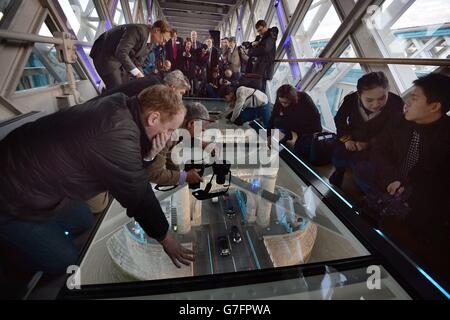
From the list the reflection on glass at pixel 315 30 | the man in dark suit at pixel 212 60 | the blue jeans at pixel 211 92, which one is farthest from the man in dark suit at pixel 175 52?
the reflection on glass at pixel 315 30

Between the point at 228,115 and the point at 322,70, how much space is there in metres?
1.57

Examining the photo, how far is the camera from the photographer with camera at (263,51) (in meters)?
3.75

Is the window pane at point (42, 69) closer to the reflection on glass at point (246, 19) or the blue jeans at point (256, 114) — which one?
the blue jeans at point (256, 114)

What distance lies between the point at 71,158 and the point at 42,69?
2474 mm

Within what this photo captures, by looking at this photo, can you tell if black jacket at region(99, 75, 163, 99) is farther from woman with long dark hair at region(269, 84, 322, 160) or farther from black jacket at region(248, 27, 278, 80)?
black jacket at region(248, 27, 278, 80)

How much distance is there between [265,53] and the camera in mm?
3855

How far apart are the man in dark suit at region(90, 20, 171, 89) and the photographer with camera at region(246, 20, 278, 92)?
198 centimetres

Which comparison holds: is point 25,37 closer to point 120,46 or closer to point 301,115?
point 120,46

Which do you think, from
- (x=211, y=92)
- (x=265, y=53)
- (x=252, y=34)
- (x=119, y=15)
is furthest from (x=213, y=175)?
(x=252, y=34)

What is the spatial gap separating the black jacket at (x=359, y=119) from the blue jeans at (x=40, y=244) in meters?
2.08

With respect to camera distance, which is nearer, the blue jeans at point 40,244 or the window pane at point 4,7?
the blue jeans at point 40,244

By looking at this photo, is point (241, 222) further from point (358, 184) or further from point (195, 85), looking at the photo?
point (195, 85)

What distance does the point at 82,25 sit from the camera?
344 cm

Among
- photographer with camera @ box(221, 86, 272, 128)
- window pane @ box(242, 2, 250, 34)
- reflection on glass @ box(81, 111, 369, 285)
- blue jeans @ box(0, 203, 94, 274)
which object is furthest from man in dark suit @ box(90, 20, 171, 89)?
window pane @ box(242, 2, 250, 34)
